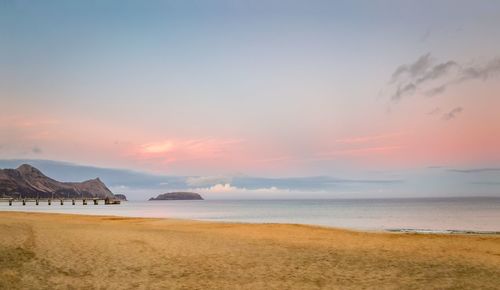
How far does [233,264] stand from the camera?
1769cm

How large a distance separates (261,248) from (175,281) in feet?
28.7

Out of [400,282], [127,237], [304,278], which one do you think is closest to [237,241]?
[127,237]

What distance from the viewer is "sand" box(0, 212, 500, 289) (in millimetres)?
14195

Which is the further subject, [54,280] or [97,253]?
[97,253]

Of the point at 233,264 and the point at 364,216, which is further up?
the point at 233,264

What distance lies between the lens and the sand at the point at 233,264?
14.2 metres

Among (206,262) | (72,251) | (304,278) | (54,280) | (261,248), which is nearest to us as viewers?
(54,280)

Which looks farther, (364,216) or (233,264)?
(364,216)

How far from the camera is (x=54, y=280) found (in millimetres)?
13891

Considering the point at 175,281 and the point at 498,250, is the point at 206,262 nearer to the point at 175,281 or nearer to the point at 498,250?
the point at 175,281

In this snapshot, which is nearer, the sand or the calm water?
the sand

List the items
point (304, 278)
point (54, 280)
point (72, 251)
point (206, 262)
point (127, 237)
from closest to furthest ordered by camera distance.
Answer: point (54, 280) < point (304, 278) < point (206, 262) < point (72, 251) < point (127, 237)

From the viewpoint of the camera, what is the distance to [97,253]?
1914 centimetres

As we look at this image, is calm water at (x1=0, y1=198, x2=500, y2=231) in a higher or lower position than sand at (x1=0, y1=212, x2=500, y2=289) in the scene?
lower
